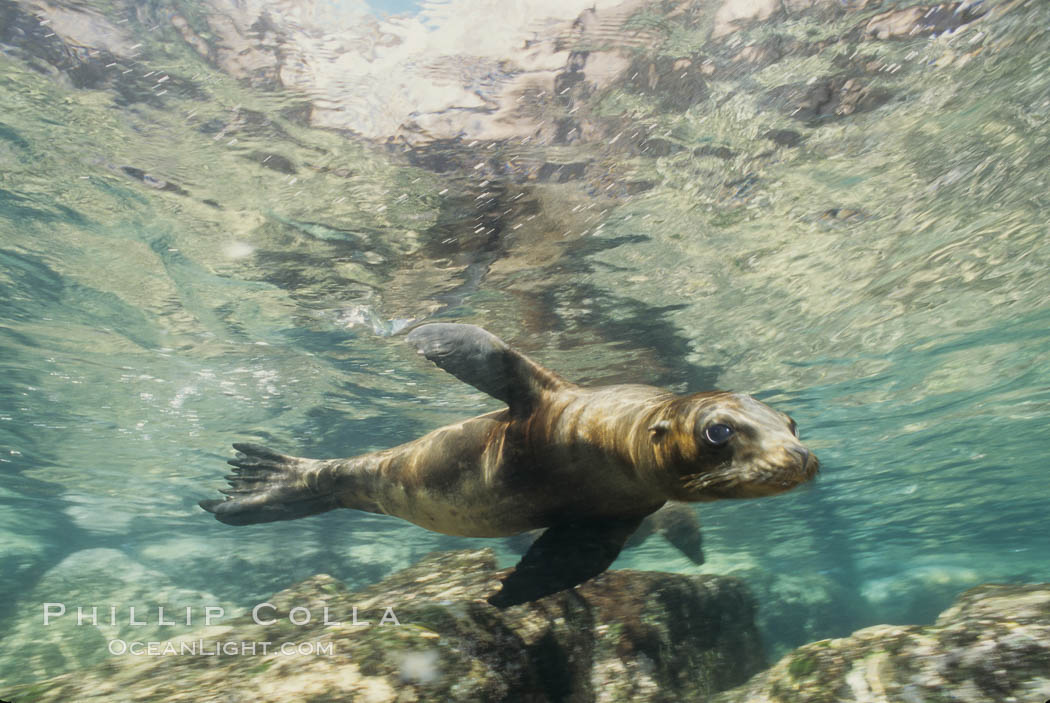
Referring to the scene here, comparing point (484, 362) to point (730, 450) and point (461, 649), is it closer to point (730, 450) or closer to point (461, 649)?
point (730, 450)

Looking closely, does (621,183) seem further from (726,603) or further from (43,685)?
(43,685)

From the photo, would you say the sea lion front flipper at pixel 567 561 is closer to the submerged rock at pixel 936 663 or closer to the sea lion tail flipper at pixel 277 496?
the submerged rock at pixel 936 663

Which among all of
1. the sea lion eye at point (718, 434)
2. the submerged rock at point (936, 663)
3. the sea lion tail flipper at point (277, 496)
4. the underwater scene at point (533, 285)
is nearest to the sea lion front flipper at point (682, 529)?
the underwater scene at point (533, 285)

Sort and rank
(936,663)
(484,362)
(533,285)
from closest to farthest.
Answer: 1. (936,663)
2. (484,362)
3. (533,285)

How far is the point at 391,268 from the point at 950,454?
58.1ft

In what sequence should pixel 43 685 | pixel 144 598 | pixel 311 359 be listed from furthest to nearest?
pixel 144 598 < pixel 311 359 < pixel 43 685

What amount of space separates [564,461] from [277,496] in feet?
10.8

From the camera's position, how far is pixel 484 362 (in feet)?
12.5

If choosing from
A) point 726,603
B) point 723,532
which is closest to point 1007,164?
point 726,603

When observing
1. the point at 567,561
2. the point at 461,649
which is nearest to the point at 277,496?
the point at 461,649

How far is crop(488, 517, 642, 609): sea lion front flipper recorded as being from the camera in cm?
354

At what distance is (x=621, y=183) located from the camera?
7.23m

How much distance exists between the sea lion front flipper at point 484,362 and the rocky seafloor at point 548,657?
1.75 metres

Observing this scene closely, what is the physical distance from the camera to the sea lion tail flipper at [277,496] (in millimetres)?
5379
